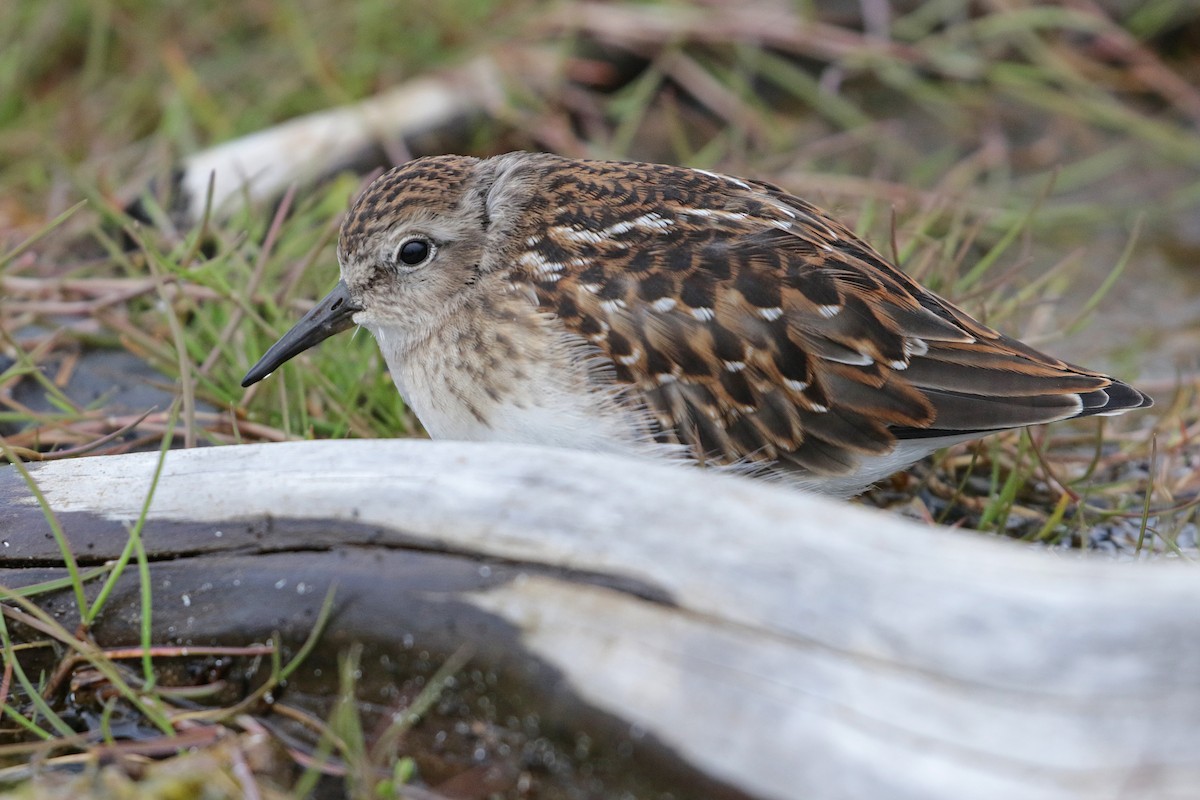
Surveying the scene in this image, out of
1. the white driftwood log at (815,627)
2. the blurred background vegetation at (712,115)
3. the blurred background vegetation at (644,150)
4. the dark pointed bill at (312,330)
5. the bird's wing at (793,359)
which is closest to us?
the white driftwood log at (815,627)

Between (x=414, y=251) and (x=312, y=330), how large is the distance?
0.41 metres

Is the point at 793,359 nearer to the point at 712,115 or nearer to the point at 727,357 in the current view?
the point at 727,357

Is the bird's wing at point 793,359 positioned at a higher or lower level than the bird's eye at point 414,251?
higher

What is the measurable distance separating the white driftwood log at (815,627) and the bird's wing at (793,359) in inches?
26.0

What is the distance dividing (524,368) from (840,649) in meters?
1.49

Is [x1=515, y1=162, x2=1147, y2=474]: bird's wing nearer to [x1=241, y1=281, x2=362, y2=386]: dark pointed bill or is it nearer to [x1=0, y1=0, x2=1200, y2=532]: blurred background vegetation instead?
[x1=241, y1=281, x2=362, y2=386]: dark pointed bill

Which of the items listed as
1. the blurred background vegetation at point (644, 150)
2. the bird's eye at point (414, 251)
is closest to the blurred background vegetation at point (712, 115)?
the blurred background vegetation at point (644, 150)

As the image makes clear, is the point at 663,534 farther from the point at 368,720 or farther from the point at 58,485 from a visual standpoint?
the point at 58,485

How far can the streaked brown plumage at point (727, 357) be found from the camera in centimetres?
380

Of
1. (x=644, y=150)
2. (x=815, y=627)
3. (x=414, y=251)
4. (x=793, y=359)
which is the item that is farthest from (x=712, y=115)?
(x=815, y=627)

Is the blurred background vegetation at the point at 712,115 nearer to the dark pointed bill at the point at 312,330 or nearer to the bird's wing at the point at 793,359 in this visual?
the dark pointed bill at the point at 312,330

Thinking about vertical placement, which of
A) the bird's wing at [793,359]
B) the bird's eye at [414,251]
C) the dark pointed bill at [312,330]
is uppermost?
the bird's wing at [793,359]

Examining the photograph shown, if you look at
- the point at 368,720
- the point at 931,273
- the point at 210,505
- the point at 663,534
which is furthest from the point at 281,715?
the point at 931,273

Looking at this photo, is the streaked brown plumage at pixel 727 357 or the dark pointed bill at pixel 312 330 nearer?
the streaked brown plumage at pixel 727 357
